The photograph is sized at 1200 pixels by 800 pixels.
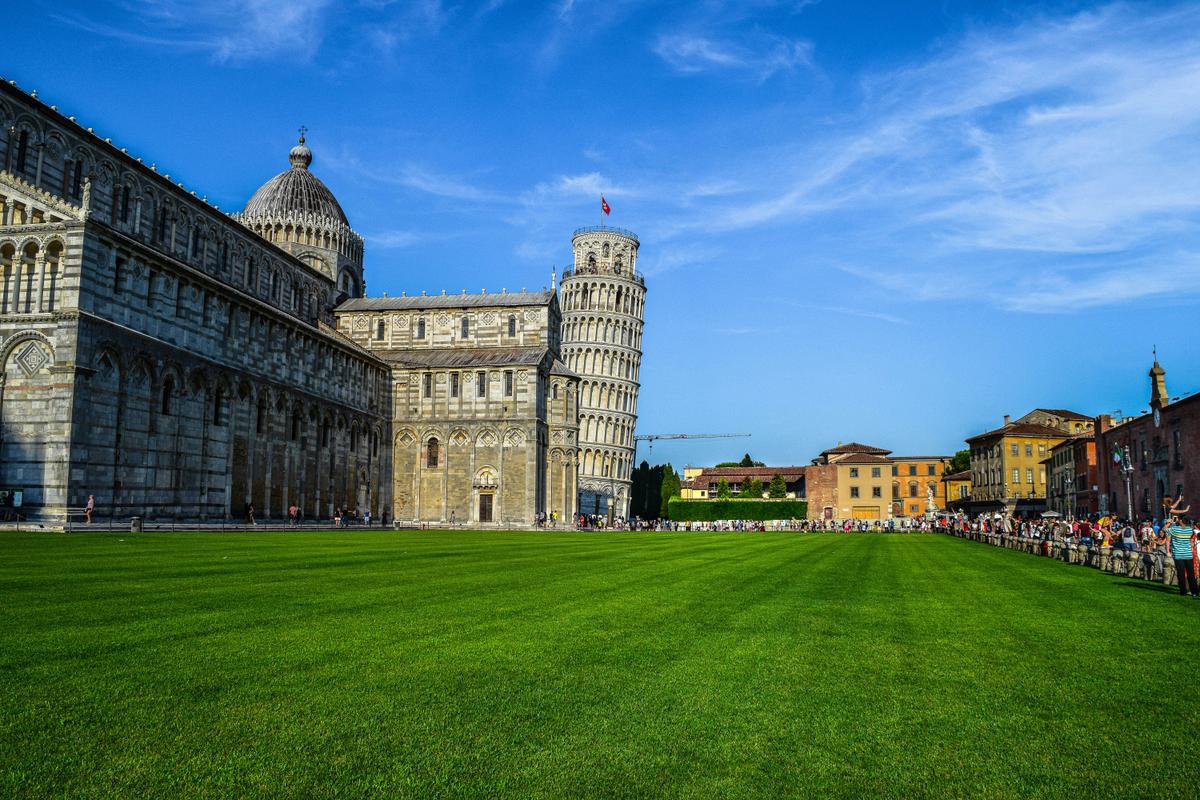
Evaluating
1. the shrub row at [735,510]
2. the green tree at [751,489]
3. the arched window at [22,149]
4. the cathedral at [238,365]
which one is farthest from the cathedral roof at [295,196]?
the green tree at [751,489]

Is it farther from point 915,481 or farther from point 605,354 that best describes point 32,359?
point 915,481

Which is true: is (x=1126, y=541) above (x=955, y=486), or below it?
below

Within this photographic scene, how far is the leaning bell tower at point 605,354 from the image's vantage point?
4026 inches

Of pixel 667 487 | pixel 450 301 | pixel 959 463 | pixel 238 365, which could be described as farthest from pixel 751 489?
pixel 238 365

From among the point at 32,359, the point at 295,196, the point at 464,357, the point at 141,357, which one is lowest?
the point at 32,359

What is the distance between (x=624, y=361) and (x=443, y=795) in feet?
333

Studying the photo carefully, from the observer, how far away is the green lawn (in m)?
4.87

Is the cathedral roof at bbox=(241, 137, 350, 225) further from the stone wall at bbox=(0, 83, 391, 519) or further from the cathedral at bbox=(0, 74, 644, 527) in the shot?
the stone wall at bbox=(0, 83, 391, 519)

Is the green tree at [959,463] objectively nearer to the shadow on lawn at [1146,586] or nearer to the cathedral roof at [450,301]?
the cathedral roof at [450,301]

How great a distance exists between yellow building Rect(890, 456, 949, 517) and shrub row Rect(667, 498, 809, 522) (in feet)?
70.2

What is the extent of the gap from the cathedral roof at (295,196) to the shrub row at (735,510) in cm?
4664

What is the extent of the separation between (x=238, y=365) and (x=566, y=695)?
43.4 m

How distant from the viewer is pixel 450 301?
73250 millimetres

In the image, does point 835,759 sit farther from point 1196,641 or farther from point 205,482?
point 205,482
